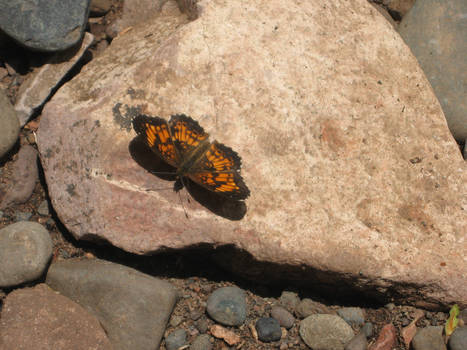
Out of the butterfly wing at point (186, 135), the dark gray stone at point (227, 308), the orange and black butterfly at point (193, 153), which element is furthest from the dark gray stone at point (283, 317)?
the butterfly wing at point (186, 135)

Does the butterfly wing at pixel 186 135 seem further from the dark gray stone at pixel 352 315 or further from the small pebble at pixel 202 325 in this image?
the dark gray stone at pixel 352 315

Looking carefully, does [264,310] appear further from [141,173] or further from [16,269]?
[16,269]

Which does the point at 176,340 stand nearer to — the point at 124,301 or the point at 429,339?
the point at 124,301

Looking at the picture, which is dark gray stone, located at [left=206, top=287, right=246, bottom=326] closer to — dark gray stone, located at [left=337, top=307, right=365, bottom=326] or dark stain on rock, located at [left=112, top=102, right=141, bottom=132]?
dark gray stone, located at [left=337, top=307, right=365, bottom=326]

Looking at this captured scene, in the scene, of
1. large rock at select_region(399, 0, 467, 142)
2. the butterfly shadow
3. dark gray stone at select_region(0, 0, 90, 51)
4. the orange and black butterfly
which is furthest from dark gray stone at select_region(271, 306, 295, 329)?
dark gray stone at select_region(0, 0, 90, 51)

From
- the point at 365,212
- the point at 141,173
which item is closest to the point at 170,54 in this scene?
the point at 141,173

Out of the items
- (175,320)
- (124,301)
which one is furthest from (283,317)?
(124,301)
